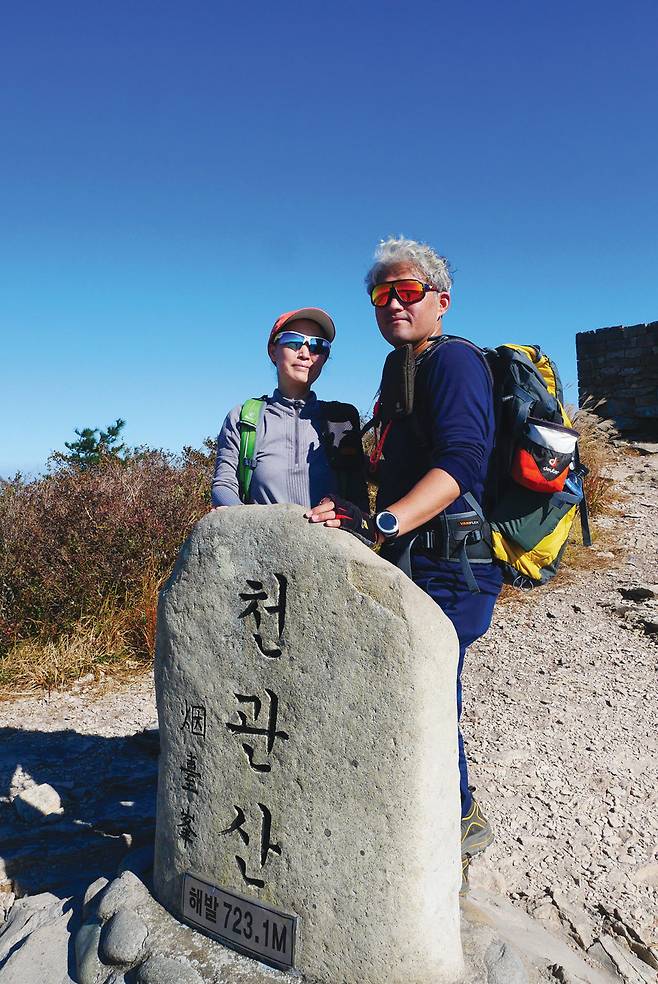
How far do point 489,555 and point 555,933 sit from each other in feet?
5.35

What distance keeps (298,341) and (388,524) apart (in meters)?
1.11

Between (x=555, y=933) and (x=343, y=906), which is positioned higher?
(x=343, y=906)

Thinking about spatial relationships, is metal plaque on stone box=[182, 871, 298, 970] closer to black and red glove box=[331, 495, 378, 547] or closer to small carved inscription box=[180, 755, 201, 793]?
small carved inscription box=[180, 755, 201, 793]

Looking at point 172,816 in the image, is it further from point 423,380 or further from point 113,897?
point 423,380

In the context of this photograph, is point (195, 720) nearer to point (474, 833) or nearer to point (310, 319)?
point (474, 833)

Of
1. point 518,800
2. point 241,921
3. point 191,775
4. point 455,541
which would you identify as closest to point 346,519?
point 455,541

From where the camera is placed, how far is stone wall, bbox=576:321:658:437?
1242 cm

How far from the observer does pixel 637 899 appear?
10.0 ft

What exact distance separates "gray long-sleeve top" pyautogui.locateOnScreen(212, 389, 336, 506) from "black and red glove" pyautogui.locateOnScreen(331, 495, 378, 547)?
502 mm

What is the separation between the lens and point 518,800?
3699 mm

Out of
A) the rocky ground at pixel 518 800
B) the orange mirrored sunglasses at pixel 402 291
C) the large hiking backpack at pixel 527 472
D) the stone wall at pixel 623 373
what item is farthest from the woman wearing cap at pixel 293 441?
the stone wall at pixel 623 373

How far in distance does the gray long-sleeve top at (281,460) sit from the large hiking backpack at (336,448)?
0.07ft

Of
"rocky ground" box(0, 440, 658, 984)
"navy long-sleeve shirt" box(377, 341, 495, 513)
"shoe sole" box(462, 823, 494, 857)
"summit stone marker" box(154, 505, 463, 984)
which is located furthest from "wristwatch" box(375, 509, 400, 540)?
"shoe sole" box(462, 823, 494, 857)

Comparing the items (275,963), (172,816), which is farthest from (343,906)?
(172,816)
